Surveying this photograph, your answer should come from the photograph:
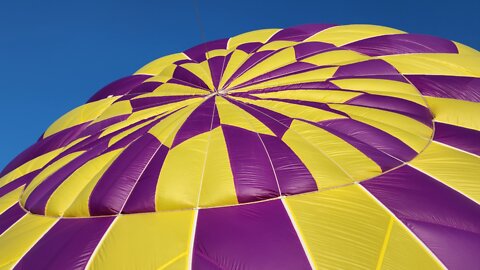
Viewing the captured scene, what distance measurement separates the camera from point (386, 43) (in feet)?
31.0

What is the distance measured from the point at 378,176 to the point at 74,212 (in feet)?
12.9

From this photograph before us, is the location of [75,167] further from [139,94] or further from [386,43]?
[386,43]

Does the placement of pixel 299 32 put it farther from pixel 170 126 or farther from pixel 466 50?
pixel 170 126

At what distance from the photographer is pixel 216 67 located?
9.59 meters

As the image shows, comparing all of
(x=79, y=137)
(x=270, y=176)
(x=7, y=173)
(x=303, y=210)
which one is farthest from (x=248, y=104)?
(x=7, y=173)

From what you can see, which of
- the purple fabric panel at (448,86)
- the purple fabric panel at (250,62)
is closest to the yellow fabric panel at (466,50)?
the purple fabric panel at (448,86)

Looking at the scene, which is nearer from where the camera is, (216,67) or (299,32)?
(216,67)

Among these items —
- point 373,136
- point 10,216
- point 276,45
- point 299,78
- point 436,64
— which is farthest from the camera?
point 276,45

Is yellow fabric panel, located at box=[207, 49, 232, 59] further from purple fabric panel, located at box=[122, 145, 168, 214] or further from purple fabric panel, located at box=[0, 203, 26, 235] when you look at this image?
purple fabric panel, located at box=[0, 203, 26, 235]

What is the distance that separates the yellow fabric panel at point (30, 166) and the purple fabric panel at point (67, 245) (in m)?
2.87

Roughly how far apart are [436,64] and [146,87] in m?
5.66

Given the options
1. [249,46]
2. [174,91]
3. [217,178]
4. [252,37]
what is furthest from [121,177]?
[252,37]

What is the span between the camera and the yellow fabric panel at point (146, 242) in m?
4.96

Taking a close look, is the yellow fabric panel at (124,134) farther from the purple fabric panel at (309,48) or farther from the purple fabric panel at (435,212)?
the purple fabric panel at (435,212)
